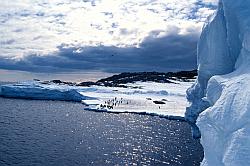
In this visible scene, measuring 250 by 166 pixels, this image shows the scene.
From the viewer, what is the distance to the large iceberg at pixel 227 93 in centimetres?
2086

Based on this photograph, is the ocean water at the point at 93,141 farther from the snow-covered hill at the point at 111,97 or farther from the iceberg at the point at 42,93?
the iceberg at the point at 42,93

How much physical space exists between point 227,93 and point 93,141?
43.1 m

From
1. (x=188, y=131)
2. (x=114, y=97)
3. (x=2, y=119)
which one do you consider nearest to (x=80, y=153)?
(x=188, y=131)

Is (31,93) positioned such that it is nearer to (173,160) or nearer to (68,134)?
(68,134)

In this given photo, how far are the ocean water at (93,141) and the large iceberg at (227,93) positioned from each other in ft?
59.3

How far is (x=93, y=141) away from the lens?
63688 mm

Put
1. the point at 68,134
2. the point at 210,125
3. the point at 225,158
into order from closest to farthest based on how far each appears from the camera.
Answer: the point at 225,158 < the point at 210,125 < the point at 68,134

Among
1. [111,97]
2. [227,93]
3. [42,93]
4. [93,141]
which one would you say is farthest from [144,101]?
[227,93]

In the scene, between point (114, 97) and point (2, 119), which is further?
point (114, 97)

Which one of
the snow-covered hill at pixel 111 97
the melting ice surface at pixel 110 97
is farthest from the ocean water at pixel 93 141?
the melting ice surface at pixel 110 97

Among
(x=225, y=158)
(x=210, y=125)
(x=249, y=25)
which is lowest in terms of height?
(x=225, y=158)

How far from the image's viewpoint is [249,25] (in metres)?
29.1

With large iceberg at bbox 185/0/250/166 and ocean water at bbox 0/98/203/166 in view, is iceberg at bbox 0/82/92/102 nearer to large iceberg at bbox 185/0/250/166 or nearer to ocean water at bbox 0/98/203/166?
ocean water at bbox 0/98/203/166

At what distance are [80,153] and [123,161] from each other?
7869mm
